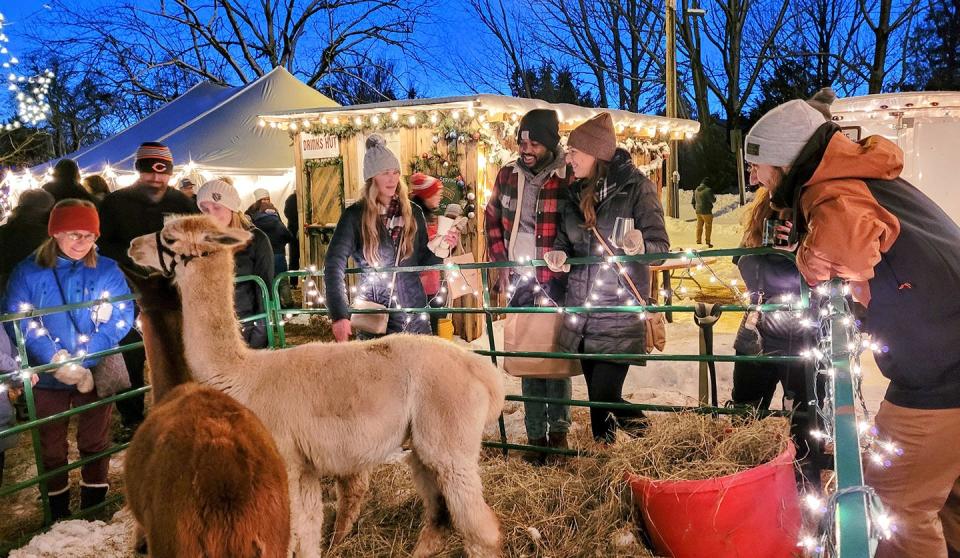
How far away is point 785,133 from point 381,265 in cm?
263

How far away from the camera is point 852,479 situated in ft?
3.73

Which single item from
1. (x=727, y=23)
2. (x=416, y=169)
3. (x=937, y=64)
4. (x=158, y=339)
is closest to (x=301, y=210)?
(x=416, y=169)

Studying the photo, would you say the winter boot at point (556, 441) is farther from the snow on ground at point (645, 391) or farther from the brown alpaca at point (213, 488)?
the brown alpaca at point (213, 488)

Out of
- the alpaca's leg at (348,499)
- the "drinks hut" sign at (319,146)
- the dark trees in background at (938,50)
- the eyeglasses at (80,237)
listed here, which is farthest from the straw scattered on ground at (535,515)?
the dark trees in background at (938,50)

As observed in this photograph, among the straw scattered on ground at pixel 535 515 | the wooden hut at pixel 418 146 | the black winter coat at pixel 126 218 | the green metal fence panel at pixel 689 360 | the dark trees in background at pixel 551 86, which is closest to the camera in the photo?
the green metal fence panel at pixel 689 360

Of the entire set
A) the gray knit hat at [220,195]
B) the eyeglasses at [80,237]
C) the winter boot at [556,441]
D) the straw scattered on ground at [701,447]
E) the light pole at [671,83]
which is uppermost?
the light pole at [671,83]

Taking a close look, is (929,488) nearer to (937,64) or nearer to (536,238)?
(536,238)

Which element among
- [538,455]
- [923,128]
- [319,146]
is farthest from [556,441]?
[923,128]

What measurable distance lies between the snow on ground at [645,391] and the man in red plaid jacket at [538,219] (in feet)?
2.70

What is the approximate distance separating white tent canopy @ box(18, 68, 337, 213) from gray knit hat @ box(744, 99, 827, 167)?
10.9 metres

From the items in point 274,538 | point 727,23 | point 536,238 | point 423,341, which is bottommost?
point 274,538

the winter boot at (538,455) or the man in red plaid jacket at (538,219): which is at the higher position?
the man in red plaid jacket at (538,219)

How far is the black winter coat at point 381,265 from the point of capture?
13.5 feet

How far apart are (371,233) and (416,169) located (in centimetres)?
560
